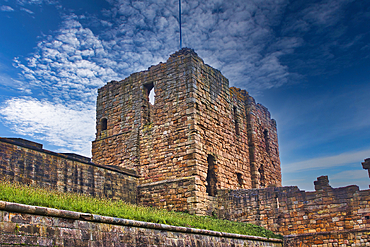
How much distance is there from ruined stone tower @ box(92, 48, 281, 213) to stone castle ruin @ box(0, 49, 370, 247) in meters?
0.05

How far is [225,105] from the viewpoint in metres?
18.6

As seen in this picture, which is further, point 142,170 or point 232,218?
point 142,170

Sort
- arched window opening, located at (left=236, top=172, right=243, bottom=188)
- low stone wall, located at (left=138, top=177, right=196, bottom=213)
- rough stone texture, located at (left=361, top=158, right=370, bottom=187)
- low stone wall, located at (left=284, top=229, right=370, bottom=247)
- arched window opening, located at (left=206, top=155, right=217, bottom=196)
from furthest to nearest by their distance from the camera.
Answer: arched window opening, located at (left=236, top=172, right=243, bottom=188) < arched window opening, located at (left=206, top=155, right=217, bottom=196) < low stone wall, located at (left=138, top=177, right=196, bottom=213) < rough stone texture, located at (left=361, top=158, right=370, bottom=187) < low stone wall, located at (left=284, top=229, right=370, bottom=247)

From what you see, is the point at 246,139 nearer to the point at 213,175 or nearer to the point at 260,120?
the point at 260,120

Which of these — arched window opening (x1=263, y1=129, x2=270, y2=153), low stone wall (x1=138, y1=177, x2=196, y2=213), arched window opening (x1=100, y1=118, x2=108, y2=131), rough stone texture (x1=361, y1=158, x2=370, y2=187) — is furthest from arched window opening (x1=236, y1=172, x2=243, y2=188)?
arched window opening (x1=100, y1=118, x2=108, y2=131)

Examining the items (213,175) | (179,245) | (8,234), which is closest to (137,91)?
(213,175)

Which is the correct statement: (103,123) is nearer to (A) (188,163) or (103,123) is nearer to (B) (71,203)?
(A) (188,163)

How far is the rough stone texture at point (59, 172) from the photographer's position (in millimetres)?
11133

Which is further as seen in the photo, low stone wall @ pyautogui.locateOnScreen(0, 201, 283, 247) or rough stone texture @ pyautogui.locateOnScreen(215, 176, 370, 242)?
rough stone texture @ pyautogui.locateOnScreen(215, 176, 370, 242)

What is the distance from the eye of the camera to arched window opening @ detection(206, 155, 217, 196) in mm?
16047

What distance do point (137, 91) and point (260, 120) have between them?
8183mm

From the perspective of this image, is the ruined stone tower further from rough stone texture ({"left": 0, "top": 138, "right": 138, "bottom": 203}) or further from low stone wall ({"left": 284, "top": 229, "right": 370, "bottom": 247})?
low stone wall ({"left": 284, "top": 229, "right": 370, "bottom": 247})

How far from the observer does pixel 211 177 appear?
16188 millimetres

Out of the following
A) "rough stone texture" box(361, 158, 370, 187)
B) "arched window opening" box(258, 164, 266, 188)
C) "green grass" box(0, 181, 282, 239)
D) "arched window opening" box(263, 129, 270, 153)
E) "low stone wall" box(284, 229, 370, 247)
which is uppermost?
"arched window opening" box(263, 129, 270, 153)
